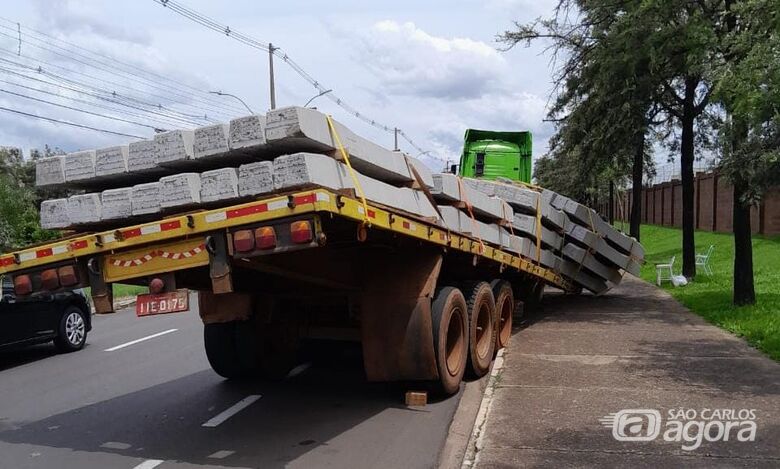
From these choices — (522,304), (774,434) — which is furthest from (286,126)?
(522,304)

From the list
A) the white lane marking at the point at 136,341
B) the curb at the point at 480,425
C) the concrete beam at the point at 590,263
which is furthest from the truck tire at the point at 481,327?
the white lane marking at the point at 136,341

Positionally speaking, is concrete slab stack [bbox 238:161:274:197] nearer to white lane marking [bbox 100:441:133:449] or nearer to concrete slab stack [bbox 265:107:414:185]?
concrete slab stack [bbox 265:107:414:185]

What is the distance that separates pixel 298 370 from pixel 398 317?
2755 millimetres

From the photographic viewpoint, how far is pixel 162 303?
18.1 ft

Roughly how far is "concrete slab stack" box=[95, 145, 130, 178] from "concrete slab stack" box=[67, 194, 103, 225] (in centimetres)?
21

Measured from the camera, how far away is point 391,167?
620cm

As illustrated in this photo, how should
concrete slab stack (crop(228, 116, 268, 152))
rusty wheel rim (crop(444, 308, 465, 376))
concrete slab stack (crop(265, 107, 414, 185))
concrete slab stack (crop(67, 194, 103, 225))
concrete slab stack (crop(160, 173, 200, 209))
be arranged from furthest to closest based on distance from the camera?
rusty wheel rim (crop(444, 308, 465, 376)), concrete slab stack (crop(67, 194, 103, 225)), concrete slab stack (crop(160, 173, 200, 209)), concrete slab stack (crop(228, 116, 268, 152)), concrete slab stack (crop(265, 107, 414, 185))

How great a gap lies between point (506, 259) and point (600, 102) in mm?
6203

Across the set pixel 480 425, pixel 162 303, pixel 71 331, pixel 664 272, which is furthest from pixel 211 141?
pixel 664 272

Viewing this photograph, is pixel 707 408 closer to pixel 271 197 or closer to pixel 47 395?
pixel 271 197

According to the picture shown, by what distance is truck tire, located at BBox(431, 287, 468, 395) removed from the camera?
683cm

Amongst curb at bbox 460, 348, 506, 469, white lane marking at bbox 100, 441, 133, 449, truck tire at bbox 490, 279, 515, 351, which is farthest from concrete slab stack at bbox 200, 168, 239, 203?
truck tire at bbox 490, 279, 515, 351

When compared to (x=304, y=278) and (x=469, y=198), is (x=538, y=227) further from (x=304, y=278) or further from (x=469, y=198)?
(x=304, y=278)

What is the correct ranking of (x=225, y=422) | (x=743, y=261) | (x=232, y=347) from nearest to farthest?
(x=225, y=422) < (x=232, y=347) < (x=743, y=261)
